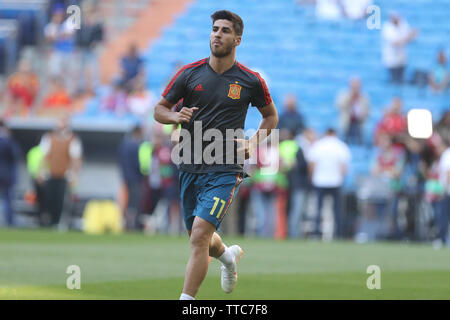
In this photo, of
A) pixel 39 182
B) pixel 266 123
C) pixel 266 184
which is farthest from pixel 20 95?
pixel 266 123

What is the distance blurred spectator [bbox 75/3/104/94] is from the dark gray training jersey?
60.8ft

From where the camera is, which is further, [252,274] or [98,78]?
[98,78]

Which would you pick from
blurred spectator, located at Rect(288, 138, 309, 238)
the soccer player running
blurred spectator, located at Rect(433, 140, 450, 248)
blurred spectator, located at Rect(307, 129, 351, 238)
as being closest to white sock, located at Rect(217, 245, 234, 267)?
the soccer player running

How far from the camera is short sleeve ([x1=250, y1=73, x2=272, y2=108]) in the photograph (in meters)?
7.78

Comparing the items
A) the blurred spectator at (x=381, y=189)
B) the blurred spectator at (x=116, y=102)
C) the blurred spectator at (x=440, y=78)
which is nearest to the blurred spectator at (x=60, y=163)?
the blurred spectator at (x=116, y=102)

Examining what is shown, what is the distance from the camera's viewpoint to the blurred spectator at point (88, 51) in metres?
25.8

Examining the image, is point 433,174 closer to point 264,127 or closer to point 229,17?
point 264,127

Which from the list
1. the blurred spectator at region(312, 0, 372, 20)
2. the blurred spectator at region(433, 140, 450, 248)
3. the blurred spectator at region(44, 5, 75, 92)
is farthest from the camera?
the blurred spectator at region(312, 0, 372, 20)

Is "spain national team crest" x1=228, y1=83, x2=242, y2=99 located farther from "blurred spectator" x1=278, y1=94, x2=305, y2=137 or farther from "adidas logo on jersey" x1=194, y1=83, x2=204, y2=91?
"blurred spectator" x1=278, y1=94, x2=305, y2=137

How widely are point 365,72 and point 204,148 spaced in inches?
872

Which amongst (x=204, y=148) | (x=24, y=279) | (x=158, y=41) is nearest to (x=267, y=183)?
(x=158, y=41)
